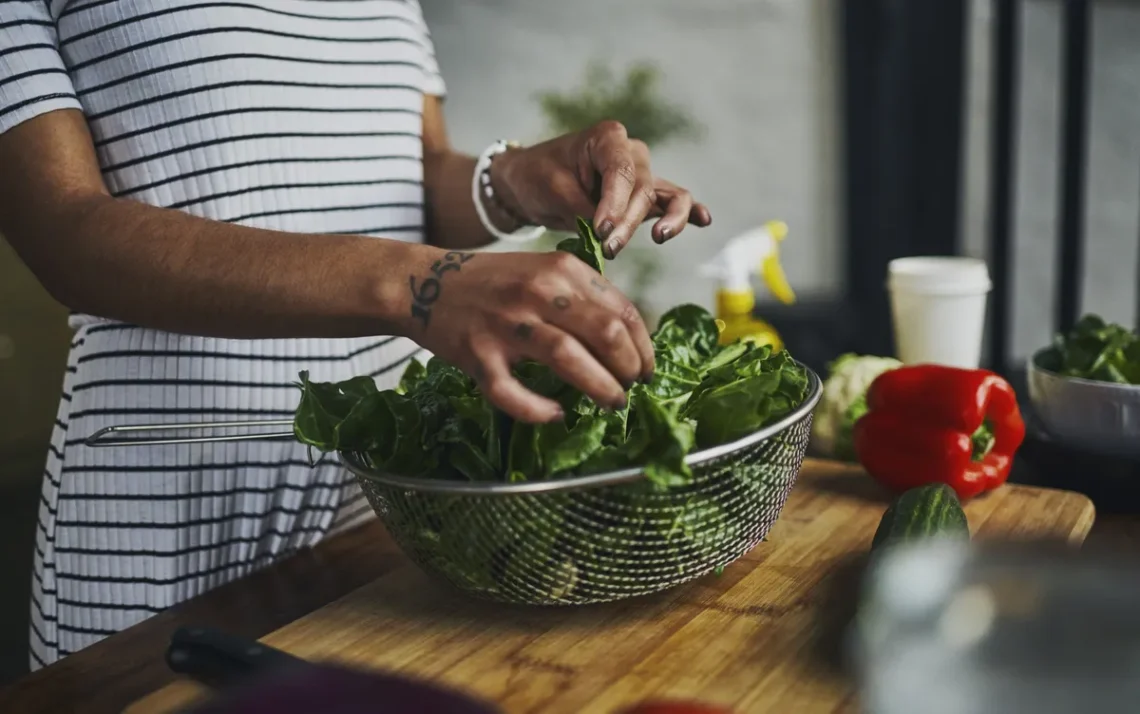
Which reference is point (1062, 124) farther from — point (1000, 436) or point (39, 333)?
point (39, 333)

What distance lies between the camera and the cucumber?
0.95 metres

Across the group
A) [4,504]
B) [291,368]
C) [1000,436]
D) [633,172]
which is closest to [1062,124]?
[1000,436]

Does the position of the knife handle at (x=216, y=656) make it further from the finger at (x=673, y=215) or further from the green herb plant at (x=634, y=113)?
the green herb plant at (x=634, y=113)

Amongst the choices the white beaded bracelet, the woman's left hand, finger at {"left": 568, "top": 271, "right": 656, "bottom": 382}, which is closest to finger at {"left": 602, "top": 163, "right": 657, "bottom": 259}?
the woman's left hand

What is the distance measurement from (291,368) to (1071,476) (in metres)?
0.87

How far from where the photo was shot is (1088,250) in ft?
8.16

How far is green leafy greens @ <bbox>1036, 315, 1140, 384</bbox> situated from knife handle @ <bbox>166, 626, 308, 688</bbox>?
0.90 metres

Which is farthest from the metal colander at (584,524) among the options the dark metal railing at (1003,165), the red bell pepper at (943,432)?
the dark metal railing at (1003,165)

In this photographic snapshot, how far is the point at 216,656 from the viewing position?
0.81 m

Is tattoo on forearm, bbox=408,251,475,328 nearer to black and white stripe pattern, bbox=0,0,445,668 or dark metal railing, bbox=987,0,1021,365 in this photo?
black and white stripe pattern, bbox=0,0,445,668

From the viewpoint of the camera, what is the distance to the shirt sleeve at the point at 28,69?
101 cm

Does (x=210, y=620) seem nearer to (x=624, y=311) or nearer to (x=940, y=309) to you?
(x=624, y=311)

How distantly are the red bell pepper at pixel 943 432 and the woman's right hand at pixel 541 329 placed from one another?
52 cm

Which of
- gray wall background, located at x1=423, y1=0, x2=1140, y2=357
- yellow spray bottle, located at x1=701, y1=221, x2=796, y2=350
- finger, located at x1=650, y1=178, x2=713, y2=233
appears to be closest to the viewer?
finger, located at x1=650, y1=178, x2=713, y2=233
